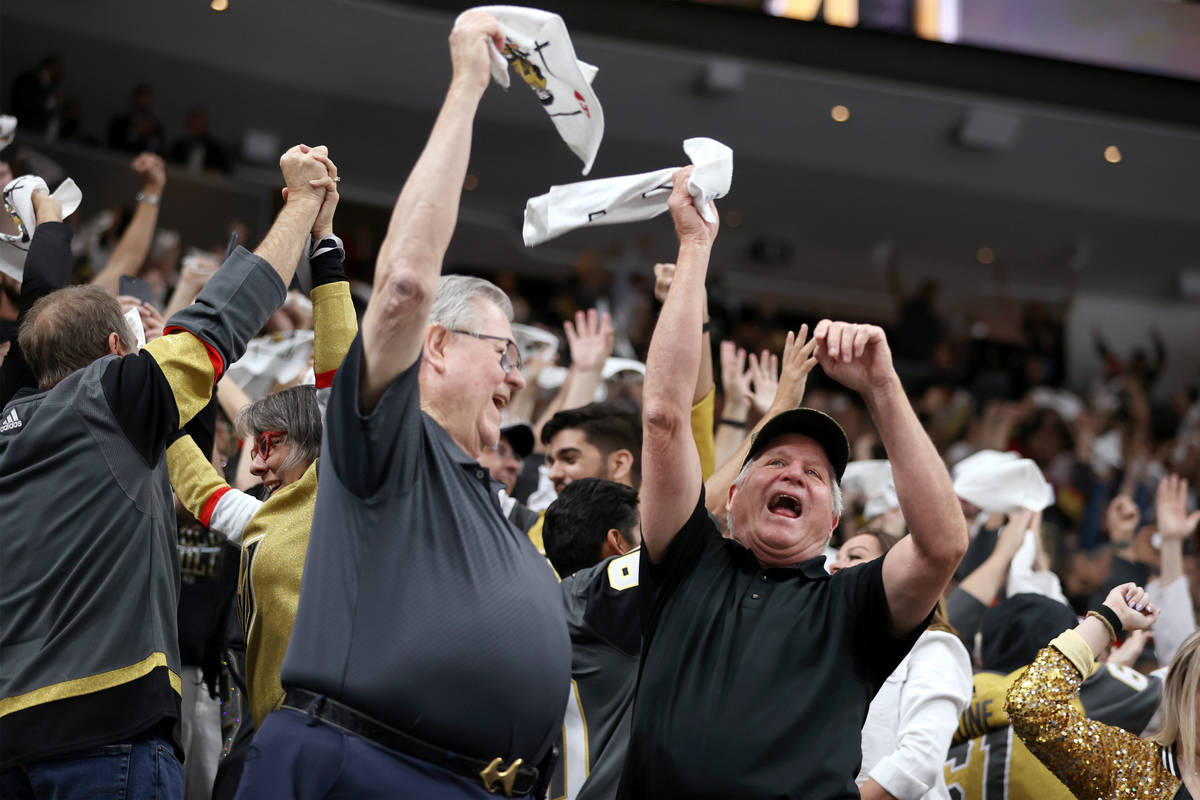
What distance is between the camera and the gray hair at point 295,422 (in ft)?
9.50

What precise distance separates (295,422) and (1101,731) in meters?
1.88

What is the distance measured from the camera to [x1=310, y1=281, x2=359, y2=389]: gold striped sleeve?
8.20 ft

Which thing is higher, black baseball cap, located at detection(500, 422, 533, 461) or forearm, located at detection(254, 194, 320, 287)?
forearm, located at detection(254, 194, 320, 287)

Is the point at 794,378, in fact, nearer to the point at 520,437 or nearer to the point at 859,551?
the point at 859,551

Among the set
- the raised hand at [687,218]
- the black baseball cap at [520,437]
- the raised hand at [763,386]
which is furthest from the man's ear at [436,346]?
the raised hand at [763,386]

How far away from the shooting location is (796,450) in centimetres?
258

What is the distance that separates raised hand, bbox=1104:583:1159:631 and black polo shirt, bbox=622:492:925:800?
0.73 meters

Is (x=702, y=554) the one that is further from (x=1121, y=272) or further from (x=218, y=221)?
(x=1121, y=272)

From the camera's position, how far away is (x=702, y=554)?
2.50 m

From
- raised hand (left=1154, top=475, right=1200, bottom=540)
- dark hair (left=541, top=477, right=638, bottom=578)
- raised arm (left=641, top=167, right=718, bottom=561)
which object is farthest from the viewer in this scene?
raised hand (left=1154, top=475, right=1200, bottom=540)

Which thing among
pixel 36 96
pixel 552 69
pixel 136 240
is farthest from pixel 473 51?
pixel 36 96

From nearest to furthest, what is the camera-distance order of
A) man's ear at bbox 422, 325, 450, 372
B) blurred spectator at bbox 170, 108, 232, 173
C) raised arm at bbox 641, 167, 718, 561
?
1. man's ear at bbox 422, 325, 450, 372
2. raised arm at bbox 641, 167, 718, 561
3. blurred spectator at bbox 170, 108, 232, 173

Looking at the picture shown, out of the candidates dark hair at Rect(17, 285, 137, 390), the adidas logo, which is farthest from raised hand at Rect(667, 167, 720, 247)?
the adidas logo

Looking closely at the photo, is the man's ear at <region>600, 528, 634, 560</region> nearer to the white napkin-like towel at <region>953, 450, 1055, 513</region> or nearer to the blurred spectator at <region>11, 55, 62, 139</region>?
the white napkin-like towel at <region>953, 450, 1055, 513</region>
